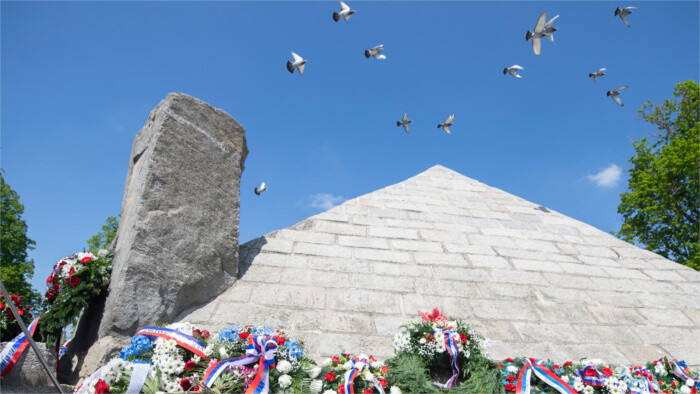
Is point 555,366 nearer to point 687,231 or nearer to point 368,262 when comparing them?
point 368,262

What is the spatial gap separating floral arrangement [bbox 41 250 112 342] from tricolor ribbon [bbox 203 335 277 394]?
55.4 inches

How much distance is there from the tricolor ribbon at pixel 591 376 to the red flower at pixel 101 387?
3545 millimetres

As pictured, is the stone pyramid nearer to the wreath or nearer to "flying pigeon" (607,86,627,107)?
the wreath

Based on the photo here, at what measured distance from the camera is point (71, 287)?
335 cm

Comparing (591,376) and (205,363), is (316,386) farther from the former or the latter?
(591,376)

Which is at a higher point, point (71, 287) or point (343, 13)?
point (343, 13)

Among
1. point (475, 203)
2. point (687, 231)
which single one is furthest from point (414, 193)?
point (687, 231)

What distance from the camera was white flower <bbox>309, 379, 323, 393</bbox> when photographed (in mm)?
2783

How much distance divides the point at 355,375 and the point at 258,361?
714 millimetres

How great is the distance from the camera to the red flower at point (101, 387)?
249 cm

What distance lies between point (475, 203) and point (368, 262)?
114 inches

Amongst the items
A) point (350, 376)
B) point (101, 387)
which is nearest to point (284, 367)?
point (350, 376)

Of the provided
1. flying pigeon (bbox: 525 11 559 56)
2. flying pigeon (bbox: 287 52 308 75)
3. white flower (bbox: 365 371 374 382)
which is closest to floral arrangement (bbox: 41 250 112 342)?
white flower (bbox: 365 371 374 382)

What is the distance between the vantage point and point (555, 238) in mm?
6086
